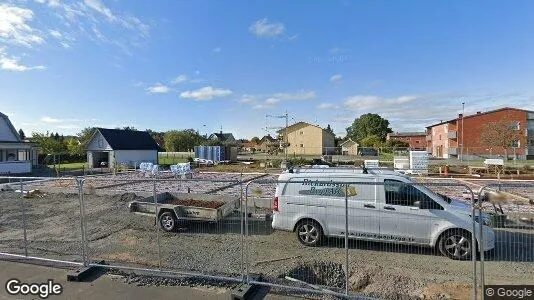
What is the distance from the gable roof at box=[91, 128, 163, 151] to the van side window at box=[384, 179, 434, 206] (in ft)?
133

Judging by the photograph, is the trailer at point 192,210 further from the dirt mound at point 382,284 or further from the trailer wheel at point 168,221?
the dirt mound at point 382,284

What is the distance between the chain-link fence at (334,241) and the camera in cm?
540

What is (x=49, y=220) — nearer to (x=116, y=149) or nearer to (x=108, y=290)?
(x=108, y=290)

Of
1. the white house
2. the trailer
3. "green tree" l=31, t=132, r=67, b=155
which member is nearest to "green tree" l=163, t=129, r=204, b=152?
"green tree" l=31, t=132, r=67, b=155

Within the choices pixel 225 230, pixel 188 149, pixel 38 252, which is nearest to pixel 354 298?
pixel 225 230

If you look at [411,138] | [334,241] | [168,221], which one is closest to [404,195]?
[334,241]

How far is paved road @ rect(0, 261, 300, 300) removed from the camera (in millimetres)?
4883

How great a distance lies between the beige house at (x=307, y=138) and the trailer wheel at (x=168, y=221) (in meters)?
64.3

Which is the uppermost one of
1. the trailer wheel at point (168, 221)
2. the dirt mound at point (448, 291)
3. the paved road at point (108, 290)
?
the trailer wheel at point (168, 221)

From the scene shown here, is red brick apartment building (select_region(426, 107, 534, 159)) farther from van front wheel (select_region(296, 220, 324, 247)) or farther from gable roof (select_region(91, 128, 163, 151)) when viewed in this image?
van front wheel (select_region(296, 220, 324, 247))

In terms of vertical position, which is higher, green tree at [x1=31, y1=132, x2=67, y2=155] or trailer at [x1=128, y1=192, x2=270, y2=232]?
green tree at [x1=31, y1=132, x2=67, y2=155]

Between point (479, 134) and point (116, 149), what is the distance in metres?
57.1

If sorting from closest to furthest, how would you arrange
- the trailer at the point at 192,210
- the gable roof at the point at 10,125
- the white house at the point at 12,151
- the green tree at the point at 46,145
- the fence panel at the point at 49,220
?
the fence panel at the point at 49,220, the trailer at the point at 192,210, the white house at the point at 12,151, the gable roof at the point at 10,125, the green tree at the point at 46,145

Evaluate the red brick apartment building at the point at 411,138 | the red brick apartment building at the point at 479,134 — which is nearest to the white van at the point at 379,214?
the red brick apartment building at the point at 479,134
